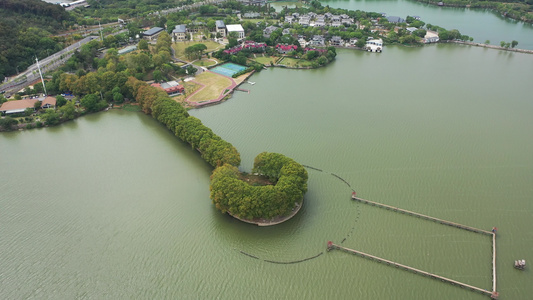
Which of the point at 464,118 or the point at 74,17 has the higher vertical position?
→ the point at 74,17

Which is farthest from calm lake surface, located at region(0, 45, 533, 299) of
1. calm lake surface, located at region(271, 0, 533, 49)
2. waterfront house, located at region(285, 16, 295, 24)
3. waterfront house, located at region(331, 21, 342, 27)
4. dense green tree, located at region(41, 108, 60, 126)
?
waterfront house, located at region(285, 16, 295, 24)

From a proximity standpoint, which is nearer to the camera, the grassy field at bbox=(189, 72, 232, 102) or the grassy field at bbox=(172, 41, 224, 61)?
the grassy field at bbox=(189, 72, 232, 102)

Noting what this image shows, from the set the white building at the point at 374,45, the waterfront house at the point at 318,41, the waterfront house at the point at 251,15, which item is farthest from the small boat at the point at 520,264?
the waterfront house at the point at 251,15

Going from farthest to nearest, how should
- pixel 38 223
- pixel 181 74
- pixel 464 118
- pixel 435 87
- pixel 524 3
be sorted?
pixel 524 3, pixel 181 74, pixel 435 87, pixel 464 118, pixel 38 223

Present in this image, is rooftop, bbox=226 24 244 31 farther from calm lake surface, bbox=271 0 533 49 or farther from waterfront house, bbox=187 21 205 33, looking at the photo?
calm lake surface, bbox=271 0 533 49

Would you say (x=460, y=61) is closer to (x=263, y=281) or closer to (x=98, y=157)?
(x=263, y=281)

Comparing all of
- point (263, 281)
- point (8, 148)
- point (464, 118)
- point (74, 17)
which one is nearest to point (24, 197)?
point (8, 148)

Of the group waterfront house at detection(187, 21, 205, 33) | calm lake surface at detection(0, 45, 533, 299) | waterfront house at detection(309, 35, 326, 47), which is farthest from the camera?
waterfront house at detection(187, 21, 205, 33)
